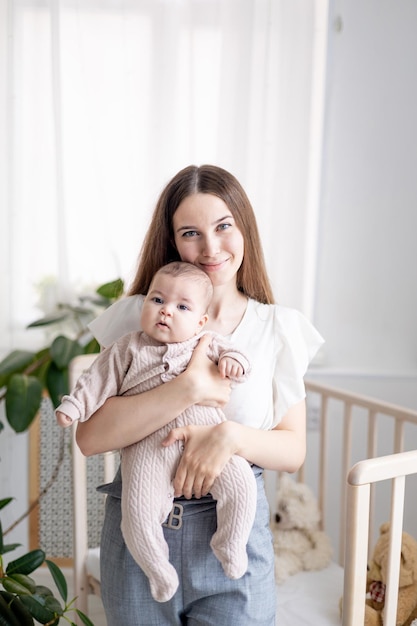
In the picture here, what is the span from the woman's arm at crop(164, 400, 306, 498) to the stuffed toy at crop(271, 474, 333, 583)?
0.70 m

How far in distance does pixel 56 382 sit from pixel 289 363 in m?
1.03

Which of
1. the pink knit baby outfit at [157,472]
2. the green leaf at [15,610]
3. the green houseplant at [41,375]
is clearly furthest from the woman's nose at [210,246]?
the green leaf at [15,610]

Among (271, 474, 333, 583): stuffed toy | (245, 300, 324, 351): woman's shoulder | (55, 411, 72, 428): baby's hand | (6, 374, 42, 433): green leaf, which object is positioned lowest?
(271, 474, 333, 583): stuffed toy

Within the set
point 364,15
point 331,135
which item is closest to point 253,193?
point 331,135

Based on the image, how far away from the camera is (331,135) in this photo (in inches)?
94.4

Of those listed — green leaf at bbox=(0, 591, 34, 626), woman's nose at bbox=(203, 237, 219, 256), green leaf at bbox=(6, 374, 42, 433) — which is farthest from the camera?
green leaf at bbox=(6, 374, 42, 433)

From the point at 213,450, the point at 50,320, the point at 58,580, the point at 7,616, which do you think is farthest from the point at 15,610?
the point at 50,320

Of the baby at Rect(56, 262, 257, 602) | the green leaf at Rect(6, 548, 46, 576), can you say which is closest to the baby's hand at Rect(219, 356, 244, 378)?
the baby at Rect(56, 262, 257, 602)

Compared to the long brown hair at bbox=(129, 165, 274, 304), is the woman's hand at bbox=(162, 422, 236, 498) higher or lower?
lower

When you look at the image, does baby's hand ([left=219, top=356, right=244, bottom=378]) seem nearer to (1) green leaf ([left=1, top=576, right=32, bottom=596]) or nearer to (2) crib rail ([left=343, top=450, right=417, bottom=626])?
(2) crib rail ([left=343, top=450, right=417, bottom=626])

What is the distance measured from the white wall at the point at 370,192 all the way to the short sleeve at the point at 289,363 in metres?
1.16

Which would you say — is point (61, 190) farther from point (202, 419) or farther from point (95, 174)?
point (202, 419)

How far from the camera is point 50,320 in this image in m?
2.15

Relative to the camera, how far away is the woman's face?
121cm
